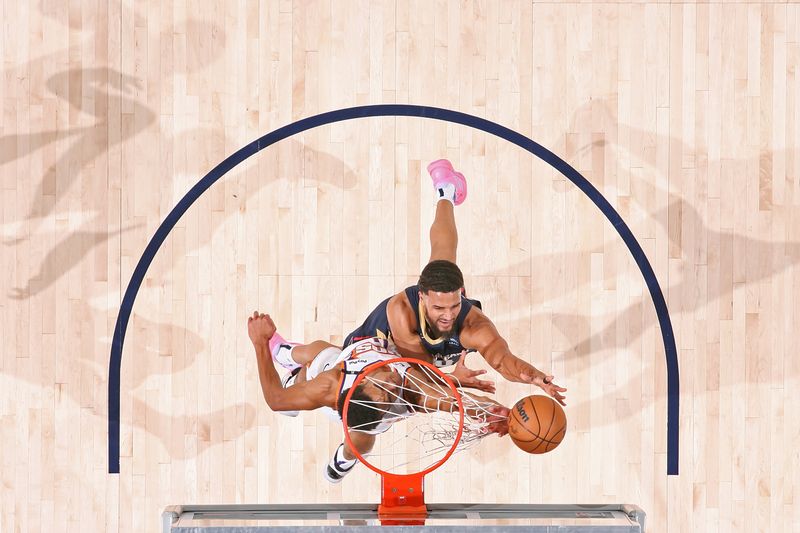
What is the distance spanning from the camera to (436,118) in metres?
6.25

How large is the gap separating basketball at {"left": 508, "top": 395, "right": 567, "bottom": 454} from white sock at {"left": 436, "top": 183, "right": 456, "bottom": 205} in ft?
5.28

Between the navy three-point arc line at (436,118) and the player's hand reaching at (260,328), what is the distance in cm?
88

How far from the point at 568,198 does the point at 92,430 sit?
3.90 metres

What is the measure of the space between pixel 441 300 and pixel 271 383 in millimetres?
1383

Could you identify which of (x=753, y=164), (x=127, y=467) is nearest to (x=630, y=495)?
(x=753, y=164)

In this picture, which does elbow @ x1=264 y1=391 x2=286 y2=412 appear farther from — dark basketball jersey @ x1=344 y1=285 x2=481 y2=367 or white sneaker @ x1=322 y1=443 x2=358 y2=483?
dark basketball jersey @ x1=344 y1=285 x2=481 y2=367

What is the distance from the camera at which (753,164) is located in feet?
20.7

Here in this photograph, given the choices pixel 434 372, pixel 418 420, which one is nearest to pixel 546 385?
pixel 434 372

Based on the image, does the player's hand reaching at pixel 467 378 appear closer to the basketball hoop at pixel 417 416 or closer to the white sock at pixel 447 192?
the basketball hoop at pixel 417 416

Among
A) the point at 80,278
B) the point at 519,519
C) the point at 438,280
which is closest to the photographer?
the point at 519,519

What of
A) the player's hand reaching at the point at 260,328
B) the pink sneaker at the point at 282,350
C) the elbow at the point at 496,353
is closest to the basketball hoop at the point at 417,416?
the elbow at the point at 496,353

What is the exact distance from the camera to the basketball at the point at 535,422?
5344 millimetres

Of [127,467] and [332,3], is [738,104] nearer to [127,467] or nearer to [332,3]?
[332,3]

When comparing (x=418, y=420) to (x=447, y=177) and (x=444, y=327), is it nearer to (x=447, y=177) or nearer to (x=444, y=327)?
(x=444, y=327)
